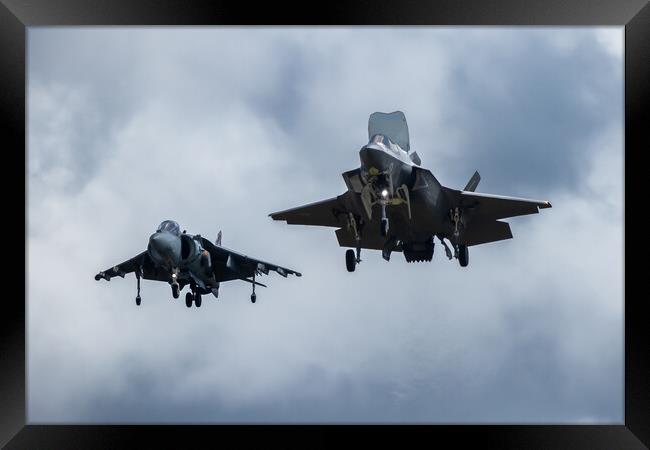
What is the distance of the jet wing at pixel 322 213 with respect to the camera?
30.0 meters

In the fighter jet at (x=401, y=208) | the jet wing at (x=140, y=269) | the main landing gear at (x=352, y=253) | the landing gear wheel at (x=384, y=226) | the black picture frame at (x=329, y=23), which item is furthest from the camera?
the jet wing at (x=140, y=269)

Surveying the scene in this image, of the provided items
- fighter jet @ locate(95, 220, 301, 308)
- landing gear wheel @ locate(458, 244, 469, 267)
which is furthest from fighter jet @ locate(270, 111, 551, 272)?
fighter jet @ locate(95, 220, 301, 308)

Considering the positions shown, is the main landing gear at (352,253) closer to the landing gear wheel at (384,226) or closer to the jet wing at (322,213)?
the jet wing at (322,213)

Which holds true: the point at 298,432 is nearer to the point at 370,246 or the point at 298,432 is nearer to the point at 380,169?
the point at 380,169

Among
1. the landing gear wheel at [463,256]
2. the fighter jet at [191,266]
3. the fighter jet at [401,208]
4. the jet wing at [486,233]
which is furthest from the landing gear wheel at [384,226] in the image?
the fighter jet at [191,266]

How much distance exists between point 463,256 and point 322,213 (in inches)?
196

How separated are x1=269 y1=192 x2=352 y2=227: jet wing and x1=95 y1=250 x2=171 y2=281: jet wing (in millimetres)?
12091

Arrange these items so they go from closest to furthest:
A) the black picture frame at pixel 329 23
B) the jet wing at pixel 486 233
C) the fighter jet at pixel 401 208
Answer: the black picture frame at pixel 329 23
the fighter jet at pixel 401 208
the jet wing at pixel 486 233

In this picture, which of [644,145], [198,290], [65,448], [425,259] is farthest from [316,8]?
[198,290]

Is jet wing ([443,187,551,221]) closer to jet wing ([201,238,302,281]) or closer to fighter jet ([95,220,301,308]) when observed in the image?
fighter jet ([95,220,301,308])

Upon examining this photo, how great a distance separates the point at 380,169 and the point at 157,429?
1104 centimetres

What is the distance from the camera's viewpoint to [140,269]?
137 feet

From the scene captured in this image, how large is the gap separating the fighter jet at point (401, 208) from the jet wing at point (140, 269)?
1257 centimetres

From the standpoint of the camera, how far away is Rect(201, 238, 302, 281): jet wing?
4247cm
